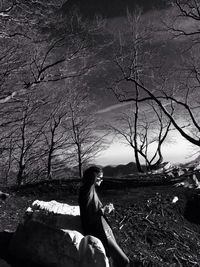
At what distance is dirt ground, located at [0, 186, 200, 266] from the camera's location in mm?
Answer: 6593

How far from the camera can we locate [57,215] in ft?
18.9

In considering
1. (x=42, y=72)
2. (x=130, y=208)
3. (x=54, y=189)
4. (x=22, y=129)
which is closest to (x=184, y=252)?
(x=130, y=208)

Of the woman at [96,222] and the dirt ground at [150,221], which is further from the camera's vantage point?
the dirt ground at [150,221]

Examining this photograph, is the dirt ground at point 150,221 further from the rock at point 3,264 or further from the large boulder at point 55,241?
the rock at point 3,264

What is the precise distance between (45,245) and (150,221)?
320 cm

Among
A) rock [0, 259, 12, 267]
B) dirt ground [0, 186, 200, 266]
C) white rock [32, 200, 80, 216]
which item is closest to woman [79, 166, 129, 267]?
white rock [32, 200, 80, 216]

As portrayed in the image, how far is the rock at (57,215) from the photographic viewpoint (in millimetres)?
5583

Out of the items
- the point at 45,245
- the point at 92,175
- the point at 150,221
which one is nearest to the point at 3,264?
the point at 45,245

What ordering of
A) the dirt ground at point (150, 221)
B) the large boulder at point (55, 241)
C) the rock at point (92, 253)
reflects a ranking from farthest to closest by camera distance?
1. the dirt ground at point (150, 221)
2. the large boulder at point (55, 241)
3. the rock at point (92, 253)

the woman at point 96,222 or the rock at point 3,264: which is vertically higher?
the woman at point 96,222

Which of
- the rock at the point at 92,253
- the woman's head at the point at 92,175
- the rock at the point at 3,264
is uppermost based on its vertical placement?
the woman's head at the point at 92,175

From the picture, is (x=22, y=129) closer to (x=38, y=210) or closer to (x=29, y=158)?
(x=29, y=158)

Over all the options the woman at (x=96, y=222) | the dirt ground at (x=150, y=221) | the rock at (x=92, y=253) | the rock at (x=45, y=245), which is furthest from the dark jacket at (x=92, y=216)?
the dirt ground at (x=150, y=221)

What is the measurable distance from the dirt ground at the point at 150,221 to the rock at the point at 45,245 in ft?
4.71
